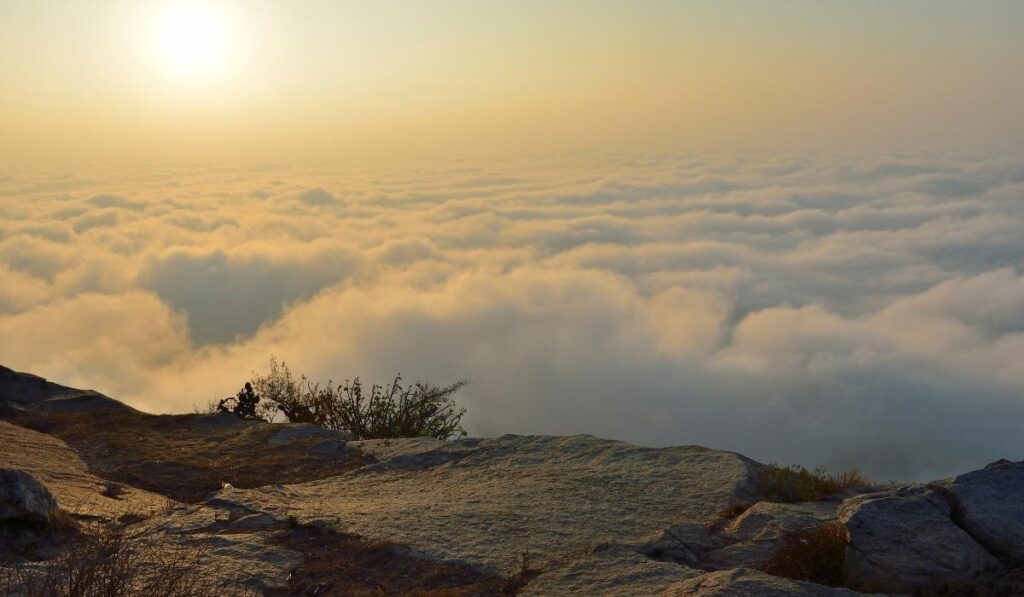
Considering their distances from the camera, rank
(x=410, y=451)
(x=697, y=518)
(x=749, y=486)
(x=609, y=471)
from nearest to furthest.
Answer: (x=697, y=518)
(x=749, y=486)
(x=609, y=471)
(x=410, y=451)

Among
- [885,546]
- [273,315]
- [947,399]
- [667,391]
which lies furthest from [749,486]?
[273,315]

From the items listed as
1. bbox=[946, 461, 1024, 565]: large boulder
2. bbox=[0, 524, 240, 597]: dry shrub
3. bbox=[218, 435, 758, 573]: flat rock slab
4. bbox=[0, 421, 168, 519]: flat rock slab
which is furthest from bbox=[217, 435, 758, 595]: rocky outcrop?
bbox=[946, 461, 1024, 565]: large boulder

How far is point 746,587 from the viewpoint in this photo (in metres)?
4.47

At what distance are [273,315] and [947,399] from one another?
139260mm

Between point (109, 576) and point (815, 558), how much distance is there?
3.95 m

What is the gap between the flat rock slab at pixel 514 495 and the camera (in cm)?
608

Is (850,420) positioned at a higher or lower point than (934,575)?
lower

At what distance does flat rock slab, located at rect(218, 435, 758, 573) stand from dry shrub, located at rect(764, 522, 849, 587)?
0.95 meters

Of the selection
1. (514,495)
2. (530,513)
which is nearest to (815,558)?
(530,513)

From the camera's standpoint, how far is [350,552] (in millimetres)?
5973

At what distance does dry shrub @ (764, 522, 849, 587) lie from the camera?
5.17 meters

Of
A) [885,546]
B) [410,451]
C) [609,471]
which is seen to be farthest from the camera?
[410,451]

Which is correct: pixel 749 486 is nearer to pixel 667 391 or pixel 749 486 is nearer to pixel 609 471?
pixel 609 471

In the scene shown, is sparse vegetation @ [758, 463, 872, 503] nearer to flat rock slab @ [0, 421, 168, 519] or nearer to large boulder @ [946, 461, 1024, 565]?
large boulder @ [946, 461, 1024, 565]
